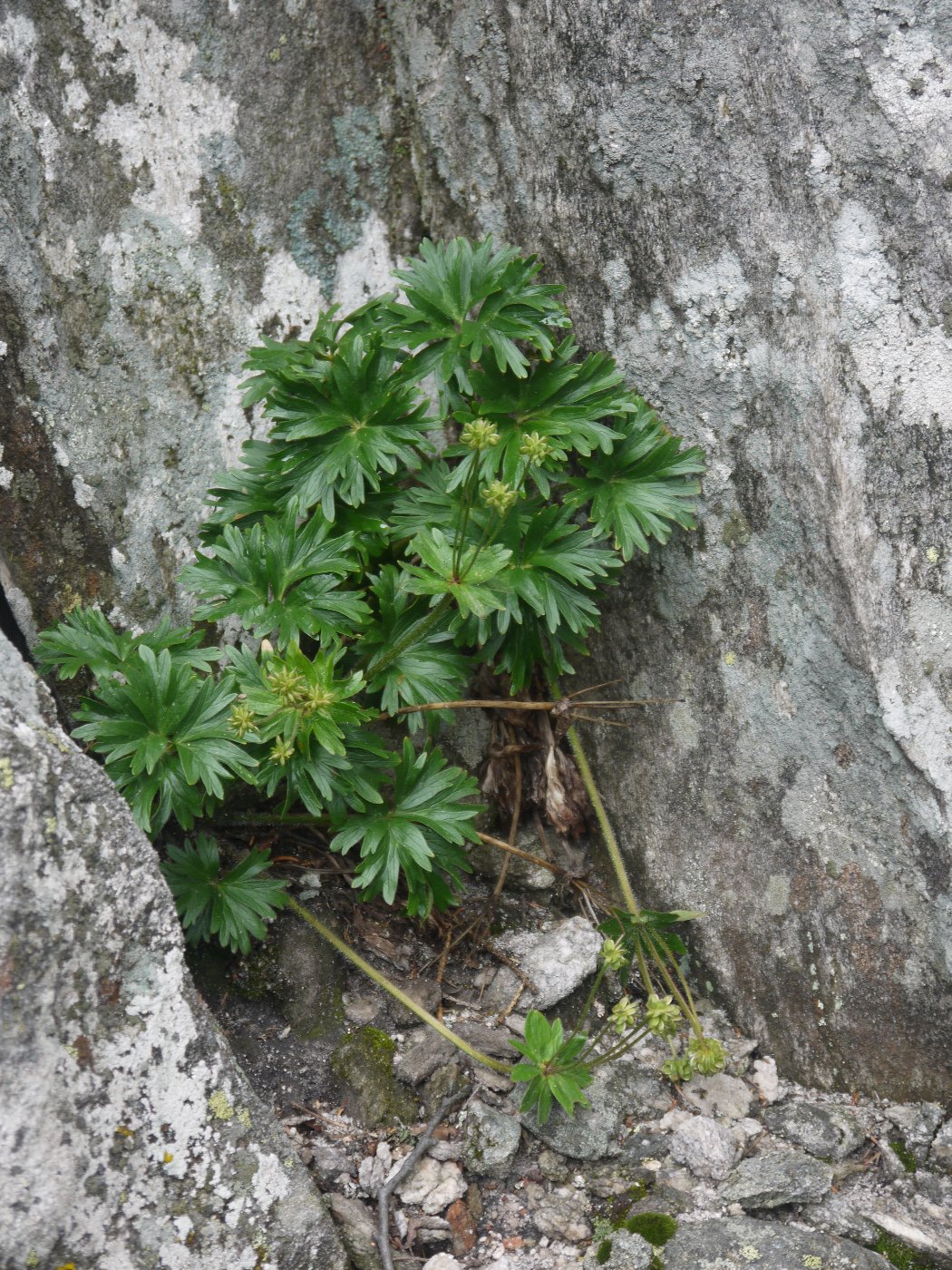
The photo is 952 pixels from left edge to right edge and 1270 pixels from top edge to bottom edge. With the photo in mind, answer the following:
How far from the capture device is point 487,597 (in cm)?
261

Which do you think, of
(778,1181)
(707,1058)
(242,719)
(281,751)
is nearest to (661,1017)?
(707,1058)

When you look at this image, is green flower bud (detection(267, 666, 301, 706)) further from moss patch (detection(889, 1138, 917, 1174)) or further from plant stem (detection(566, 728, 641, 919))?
moss patch (detection(889, 1138, 917, 1174))

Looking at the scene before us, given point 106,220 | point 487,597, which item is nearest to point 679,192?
point 487,597

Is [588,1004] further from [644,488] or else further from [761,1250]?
[644,488]

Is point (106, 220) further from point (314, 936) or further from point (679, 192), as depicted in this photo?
point (314, 936)

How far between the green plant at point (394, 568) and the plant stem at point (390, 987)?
0.05m

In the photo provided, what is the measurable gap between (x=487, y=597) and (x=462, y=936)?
1224 mm

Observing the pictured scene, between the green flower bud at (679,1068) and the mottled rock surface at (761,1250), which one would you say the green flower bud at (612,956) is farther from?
the mottled rock surface at (761,1250)

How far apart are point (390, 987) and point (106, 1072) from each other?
92cm

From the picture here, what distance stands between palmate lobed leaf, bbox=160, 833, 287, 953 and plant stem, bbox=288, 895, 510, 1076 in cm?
9

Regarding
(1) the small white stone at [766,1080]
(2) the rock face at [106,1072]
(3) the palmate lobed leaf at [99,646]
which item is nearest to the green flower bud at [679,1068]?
(1) the small white stone at [766,1080]

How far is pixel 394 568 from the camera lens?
306cm

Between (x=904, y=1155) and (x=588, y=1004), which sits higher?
(x=588, y=1004)

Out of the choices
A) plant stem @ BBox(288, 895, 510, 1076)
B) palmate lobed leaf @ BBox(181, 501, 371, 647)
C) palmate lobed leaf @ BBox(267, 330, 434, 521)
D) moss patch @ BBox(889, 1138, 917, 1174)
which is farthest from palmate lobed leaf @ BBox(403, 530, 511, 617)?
moss patch @ BBox(889, 1138, 917, 1174)
